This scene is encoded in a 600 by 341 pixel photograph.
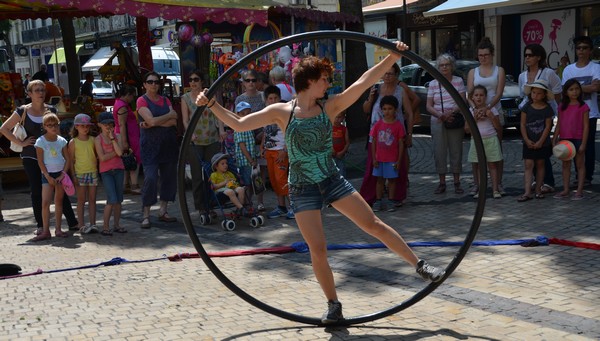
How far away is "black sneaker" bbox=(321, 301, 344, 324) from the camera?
17.0 ft

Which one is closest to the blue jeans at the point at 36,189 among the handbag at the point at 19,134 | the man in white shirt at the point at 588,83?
the handbag at the point at 19,134

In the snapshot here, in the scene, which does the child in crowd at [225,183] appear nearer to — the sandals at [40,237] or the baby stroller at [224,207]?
the baby stroller at [224,207]

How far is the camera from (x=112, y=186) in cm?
910

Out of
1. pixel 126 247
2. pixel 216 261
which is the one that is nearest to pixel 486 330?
pixel 216 261

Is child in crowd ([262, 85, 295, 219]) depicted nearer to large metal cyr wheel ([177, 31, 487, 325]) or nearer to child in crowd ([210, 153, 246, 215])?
child in crowd ([210, 153, 246, 215])

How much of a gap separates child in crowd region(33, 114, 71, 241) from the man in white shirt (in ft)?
21.3

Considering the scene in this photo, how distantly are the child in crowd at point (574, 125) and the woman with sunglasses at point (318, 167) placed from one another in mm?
4962

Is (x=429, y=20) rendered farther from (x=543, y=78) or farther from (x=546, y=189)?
(x=546, y=189)

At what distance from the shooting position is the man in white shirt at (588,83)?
1000 centimetres

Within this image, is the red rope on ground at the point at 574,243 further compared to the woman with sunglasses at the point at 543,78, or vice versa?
the woman with sunglasses at the point at 543,78

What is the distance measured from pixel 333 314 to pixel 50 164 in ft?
16.5

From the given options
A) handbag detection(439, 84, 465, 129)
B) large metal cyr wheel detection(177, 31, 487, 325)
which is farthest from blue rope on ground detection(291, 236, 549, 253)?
handbag detection(439, 84, 465, 129)

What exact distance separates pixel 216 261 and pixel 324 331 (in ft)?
7.94

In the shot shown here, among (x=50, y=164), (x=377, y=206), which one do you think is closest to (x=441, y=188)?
(x=377, y=206)
